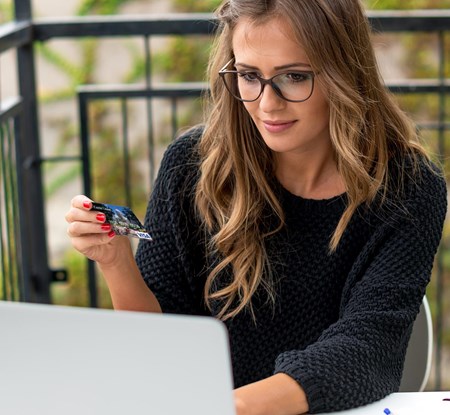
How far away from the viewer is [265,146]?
1805 mm

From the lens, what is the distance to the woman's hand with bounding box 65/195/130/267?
1.55m

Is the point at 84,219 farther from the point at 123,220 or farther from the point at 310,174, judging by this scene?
the point at 310,174

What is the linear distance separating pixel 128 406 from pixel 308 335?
86 cm

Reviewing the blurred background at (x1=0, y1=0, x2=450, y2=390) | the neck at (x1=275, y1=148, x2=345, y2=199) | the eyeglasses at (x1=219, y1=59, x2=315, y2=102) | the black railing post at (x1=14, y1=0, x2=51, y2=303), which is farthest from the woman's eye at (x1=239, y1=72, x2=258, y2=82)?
the blurred background at (x1=0, y1=0, x2=450, y2=390)

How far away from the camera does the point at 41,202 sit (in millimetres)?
3016

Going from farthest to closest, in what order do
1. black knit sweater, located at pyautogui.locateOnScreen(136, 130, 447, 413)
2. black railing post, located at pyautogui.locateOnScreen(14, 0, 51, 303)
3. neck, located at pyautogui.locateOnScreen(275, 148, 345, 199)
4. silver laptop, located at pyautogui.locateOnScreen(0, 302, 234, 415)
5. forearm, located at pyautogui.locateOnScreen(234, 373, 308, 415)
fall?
black railing post, located at pyautogui.locateOnScreen(14, 0, 51, 303) → neck, located at pyautogui.locateOnScreen(275, 148, 345, 199) → black knit sweater, located at pyautogui.locateOnScreen(136, 130, 447, 413) → forearm, located at pyautogui.locateOnScreen(234, 373, 308, 415) → silver laptop, located at pyautogui.locateOnScreen(0, 302, 234, 415)

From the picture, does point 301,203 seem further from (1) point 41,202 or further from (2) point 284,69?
(1) point 41,202

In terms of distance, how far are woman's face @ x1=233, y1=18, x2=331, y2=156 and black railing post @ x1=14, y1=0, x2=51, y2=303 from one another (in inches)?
52.7

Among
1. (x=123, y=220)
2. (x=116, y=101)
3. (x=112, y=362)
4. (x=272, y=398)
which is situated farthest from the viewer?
(x=116, y=101)

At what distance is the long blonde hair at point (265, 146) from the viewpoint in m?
1.62

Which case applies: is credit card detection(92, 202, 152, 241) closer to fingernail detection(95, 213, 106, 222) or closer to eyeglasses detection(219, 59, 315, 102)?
fingernail detection(95, 213, 106, 222)

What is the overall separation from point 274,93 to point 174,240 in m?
0.40

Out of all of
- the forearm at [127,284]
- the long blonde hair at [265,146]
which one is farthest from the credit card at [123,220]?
the long blonde hair at [265,146]

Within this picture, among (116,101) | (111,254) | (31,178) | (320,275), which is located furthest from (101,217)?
(116,101)
